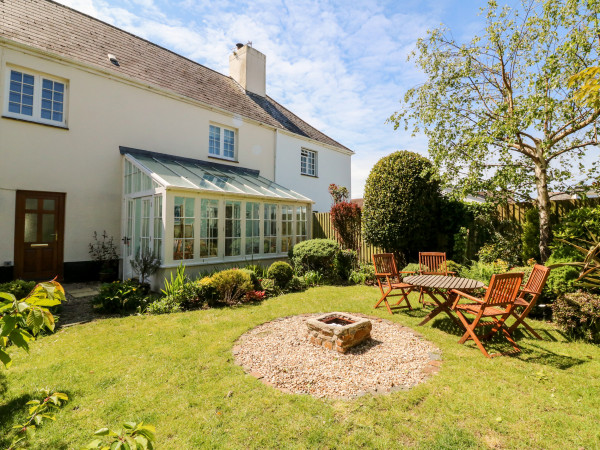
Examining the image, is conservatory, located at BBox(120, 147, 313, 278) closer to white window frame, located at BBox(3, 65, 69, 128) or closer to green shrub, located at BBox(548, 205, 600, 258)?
white window frame, located at BBox(3, 65, 69, 128)

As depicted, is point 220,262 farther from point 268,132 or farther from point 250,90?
point 250,90

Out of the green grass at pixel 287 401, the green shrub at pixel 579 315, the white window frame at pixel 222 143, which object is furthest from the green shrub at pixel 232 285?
the white window frame at pixel 222 143

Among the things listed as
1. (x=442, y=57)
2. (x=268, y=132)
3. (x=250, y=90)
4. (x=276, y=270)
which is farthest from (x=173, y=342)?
(x=250, y=90)

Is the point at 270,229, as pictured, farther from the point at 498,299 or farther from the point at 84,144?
the point at 498,299

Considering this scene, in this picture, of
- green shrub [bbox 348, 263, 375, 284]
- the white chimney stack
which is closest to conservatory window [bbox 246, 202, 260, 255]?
green shrub [bbox 348, 263, 375, 284]

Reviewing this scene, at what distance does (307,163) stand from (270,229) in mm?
7282

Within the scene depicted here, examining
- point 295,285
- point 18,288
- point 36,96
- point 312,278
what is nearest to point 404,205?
point 312,278

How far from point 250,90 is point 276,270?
38.6ft

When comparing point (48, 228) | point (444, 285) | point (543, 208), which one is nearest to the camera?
point (444, 285)

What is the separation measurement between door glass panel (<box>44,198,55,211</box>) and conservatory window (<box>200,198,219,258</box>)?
171 inches

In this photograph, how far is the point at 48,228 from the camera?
8844mm

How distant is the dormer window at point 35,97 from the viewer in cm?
832

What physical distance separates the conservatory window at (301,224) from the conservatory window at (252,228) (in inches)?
78.6

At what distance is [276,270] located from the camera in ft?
28.5
